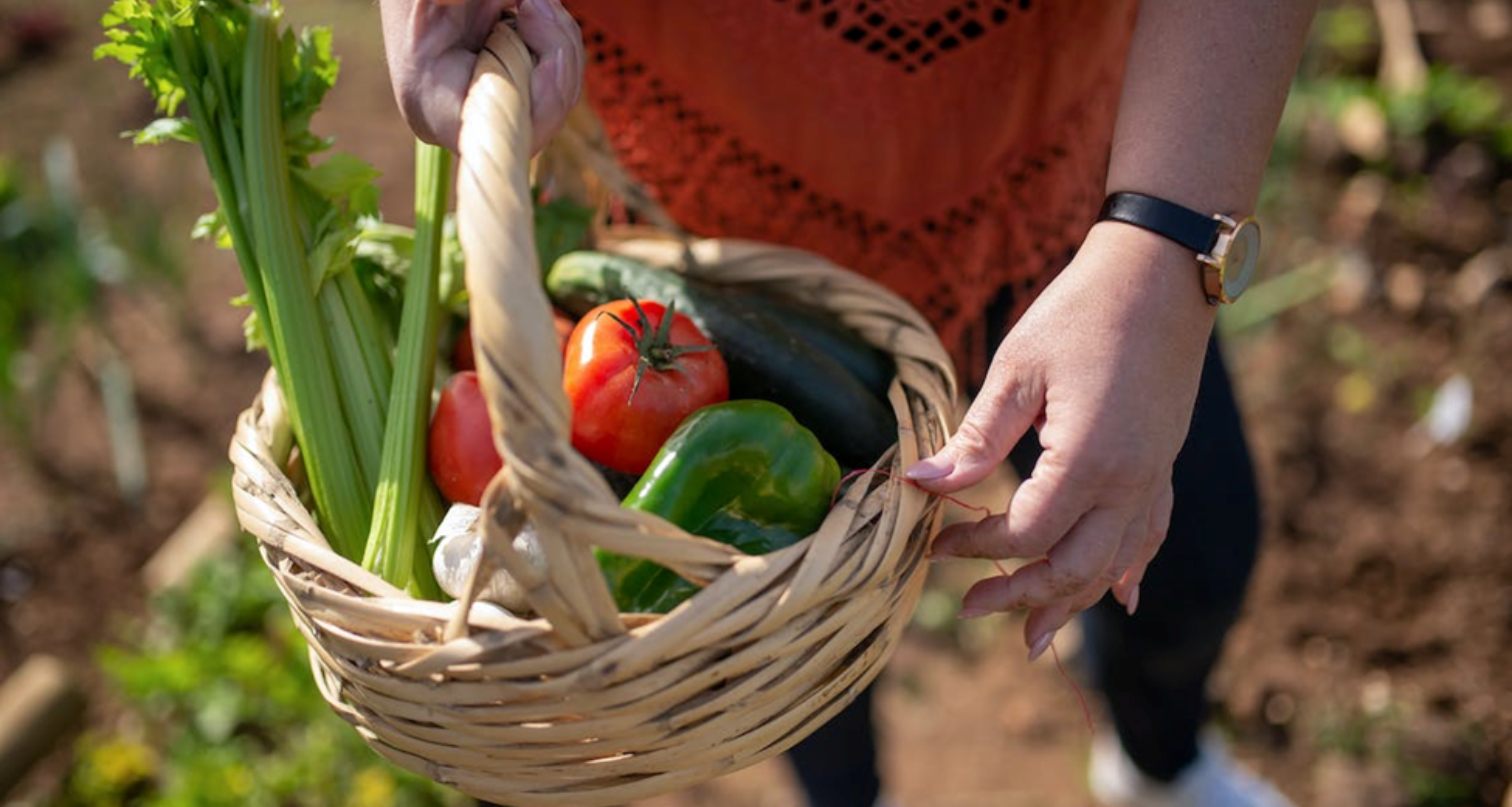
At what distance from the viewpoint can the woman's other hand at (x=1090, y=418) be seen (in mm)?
968

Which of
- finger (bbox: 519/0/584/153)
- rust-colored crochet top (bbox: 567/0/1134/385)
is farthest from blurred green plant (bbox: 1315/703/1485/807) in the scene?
finger (bbox: 519/0/584/153)

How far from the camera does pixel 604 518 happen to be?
877 millimetres

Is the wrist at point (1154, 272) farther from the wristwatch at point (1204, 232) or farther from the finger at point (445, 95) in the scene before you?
the finger at point (445, 95)

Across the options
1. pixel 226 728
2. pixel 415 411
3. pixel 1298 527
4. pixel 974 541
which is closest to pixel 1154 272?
pixel 974 541

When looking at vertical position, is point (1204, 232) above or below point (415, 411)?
above

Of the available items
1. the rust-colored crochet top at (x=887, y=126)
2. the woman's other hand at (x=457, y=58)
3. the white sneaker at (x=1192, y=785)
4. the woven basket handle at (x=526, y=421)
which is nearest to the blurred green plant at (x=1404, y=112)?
the white sneaker at (x=1192, y=785)

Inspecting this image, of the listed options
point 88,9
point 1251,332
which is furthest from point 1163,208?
point 88,9

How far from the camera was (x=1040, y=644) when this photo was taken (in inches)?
43.4

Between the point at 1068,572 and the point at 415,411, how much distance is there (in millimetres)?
679

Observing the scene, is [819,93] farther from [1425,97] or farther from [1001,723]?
[1425,97]

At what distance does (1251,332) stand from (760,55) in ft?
6.22

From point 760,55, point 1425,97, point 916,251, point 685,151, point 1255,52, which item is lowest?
point 1425,97

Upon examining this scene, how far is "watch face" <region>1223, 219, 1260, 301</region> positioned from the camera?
101 cm

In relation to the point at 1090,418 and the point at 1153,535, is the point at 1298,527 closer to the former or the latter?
the point at 1153,535
